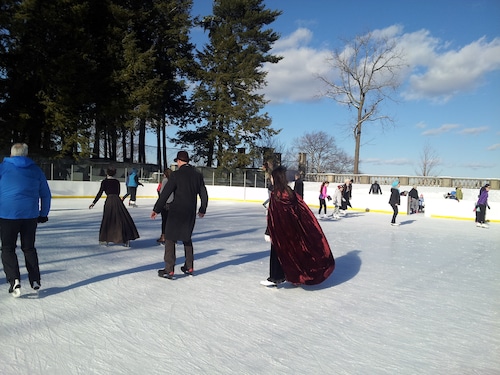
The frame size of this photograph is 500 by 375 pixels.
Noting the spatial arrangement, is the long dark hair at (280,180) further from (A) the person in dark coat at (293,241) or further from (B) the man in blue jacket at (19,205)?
(B) the man in blue jacket at (19,205)

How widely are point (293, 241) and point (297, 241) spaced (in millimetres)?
47

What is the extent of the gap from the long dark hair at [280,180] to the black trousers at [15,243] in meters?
2.59

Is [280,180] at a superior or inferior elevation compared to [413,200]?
superior

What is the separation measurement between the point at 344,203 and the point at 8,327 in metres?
14.9

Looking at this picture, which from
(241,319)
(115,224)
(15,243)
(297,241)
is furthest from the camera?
(115,224)

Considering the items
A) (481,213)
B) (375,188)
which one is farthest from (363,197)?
(481,213)

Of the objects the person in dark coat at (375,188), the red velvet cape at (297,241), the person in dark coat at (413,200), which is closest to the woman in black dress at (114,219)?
the red velvet cape at (297,241)

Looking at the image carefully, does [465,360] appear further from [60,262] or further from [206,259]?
[60,262]

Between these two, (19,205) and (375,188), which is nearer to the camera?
(19,205)

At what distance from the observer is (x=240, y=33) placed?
117 ft

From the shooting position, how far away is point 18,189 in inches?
146

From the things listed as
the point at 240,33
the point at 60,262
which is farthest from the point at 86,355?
the point at 240,33

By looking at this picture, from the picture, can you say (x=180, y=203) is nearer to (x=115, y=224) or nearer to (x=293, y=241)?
(x=293, y=241)

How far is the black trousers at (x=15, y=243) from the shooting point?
3.71 metres
